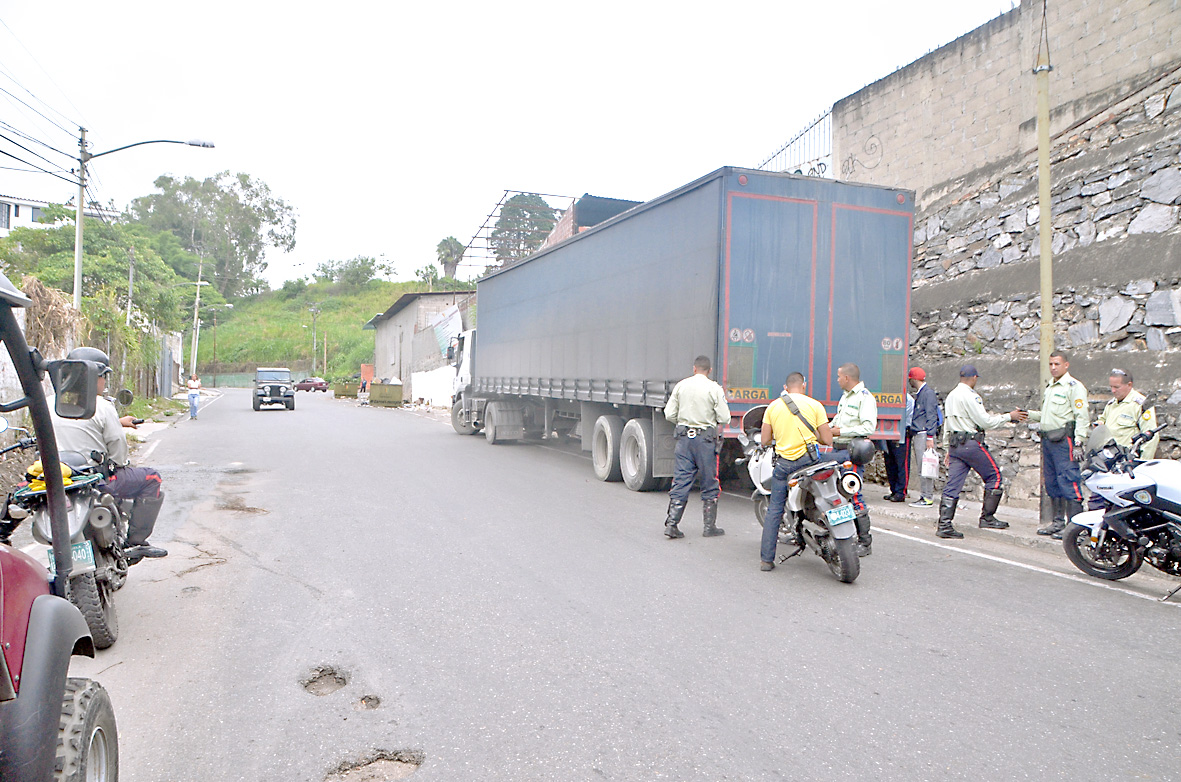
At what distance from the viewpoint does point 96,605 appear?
4398 millimetres

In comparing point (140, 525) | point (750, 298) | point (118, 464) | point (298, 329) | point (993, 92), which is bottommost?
point (140, 525)

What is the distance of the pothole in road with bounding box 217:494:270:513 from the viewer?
9.30 m

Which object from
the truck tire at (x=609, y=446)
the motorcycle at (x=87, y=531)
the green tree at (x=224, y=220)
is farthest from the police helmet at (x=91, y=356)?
the green tree at (x=224, y=220)

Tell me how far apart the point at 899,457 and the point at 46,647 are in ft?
32.0

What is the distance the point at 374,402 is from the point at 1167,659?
4154cm

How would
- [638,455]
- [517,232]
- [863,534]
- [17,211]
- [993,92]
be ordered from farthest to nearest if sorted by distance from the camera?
[17,211] → [517,232] → [993,92] → [638,455] → [863,534]

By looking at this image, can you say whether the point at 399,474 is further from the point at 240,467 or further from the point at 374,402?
the point at 374,402

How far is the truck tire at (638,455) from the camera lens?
35.5ft

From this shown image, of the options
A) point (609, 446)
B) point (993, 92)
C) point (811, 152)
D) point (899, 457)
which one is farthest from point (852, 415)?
point (811, 152)

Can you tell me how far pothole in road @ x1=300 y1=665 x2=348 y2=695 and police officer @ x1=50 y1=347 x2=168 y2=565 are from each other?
207 cm

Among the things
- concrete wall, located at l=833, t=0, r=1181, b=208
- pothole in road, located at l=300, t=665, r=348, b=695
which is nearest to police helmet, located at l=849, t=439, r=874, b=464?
pothole in road, located at l=300, t=665, r=348, b=695

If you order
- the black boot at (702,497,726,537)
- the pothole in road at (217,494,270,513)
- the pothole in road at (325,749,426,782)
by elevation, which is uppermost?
the black boot at (702,497,726,537)

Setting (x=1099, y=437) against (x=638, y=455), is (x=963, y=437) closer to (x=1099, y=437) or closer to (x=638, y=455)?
(x=1099, y=437)

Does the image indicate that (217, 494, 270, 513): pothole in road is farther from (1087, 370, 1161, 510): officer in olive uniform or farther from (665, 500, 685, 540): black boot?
(1087, 370, 1161, 510): officer in olive uniform
